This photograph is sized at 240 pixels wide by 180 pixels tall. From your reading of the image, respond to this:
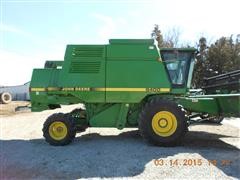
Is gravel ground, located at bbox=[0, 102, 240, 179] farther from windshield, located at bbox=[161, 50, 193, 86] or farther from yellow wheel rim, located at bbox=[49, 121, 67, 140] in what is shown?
windshield, located at bbox=[161, 50, 193, 86]

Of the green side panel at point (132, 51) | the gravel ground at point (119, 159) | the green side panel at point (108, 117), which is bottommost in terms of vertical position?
the gravel ground at point (119, 159)

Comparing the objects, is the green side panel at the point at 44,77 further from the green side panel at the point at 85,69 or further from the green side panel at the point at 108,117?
the green side panel at the point at 108,117

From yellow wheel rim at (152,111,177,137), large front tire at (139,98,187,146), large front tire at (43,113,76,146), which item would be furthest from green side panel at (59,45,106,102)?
yellow wheel rim at (152,111,177,137)

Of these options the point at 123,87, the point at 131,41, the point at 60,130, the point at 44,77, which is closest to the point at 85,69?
the point at 123,87

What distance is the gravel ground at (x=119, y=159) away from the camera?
7.57m

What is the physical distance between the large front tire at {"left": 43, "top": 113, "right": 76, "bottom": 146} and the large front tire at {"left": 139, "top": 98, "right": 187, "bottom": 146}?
83.1 inches

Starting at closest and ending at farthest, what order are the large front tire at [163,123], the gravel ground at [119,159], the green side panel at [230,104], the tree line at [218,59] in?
the gravel ground at [119,159] < the large front tire at [163,123] < the green side panel at [230,104] < the tree line at [218,59]

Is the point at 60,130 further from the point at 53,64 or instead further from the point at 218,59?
the point at 218,59

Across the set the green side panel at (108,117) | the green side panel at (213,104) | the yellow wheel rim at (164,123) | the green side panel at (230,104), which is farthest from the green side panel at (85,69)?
the green side panel at (230,104)

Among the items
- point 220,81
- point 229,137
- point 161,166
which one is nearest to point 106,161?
point 161,166

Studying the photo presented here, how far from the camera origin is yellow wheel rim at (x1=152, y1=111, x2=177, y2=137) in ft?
34.2

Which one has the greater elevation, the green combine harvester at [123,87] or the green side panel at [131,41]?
the green side panel at [131,41]

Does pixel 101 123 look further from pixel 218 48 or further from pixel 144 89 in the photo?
pixel 218 48

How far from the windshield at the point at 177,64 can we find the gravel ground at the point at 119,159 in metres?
1.96
